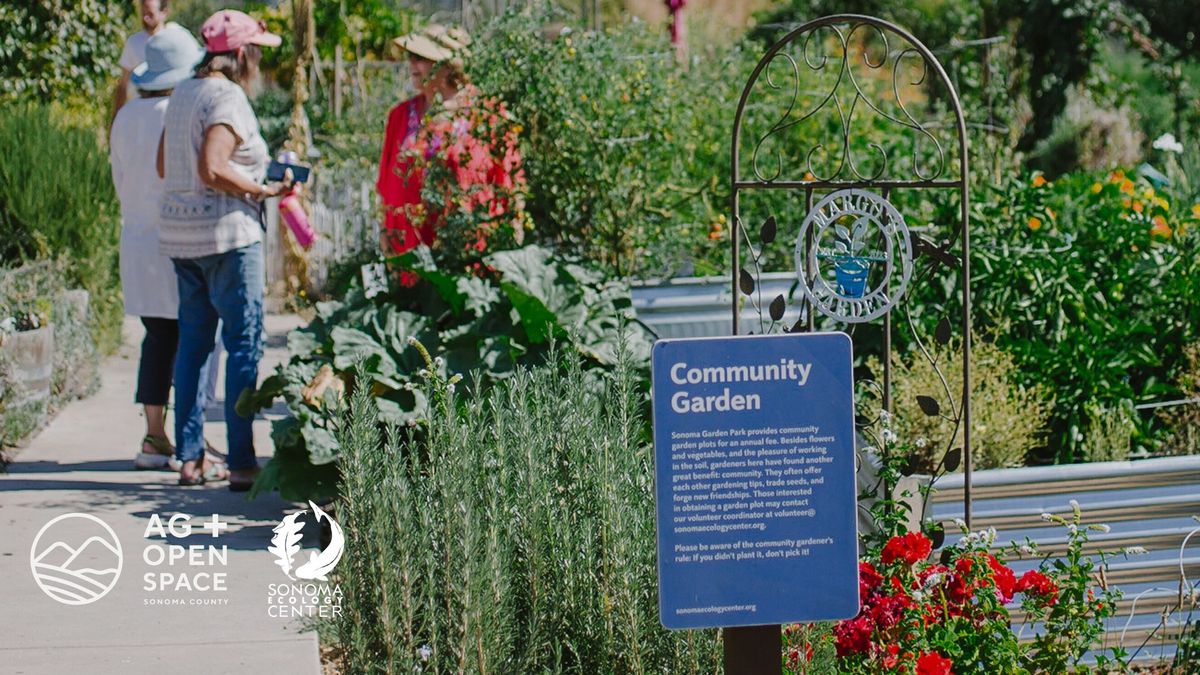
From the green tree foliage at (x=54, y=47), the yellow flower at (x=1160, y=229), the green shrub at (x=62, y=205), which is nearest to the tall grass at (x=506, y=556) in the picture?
the yellow flower at (x=1160, y=229)

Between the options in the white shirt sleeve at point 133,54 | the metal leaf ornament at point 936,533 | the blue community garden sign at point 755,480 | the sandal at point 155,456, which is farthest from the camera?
the white shirt sleeve at point 133,54

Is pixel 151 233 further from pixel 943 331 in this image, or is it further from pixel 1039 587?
pixel 1039 587

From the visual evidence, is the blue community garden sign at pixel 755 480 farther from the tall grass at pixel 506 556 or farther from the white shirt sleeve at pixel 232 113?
the white shirt sleeve at pixel 232 113

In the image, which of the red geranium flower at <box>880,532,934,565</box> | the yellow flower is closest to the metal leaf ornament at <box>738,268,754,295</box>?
the red geranium flower at <box>880,532,934,565</box>

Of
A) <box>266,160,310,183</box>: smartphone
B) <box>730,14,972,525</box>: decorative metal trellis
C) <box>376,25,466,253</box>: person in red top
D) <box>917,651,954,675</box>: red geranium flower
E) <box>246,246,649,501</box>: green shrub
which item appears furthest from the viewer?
<box>376,25,466,253</box>: person in red top

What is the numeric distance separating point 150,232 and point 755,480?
3902mm

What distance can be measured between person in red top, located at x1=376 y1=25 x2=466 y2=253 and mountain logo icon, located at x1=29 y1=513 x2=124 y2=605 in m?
1.80

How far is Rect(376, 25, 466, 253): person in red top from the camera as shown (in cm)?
612

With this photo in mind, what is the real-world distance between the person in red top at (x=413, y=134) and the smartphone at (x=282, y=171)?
1.50 feet

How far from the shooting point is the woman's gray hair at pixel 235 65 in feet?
17.9

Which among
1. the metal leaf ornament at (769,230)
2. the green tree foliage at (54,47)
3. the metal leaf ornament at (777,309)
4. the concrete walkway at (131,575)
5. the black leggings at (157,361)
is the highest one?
the green tree foliage at (54,47)

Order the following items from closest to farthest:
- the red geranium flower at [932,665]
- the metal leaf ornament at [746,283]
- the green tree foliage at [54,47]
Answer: the red geranium flower at [932,665] → the metal leaf ornament at [746,283] → the green tree foliage at [54,47]

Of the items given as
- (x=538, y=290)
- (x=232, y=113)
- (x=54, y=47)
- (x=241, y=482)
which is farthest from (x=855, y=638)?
(x=54, y=47)

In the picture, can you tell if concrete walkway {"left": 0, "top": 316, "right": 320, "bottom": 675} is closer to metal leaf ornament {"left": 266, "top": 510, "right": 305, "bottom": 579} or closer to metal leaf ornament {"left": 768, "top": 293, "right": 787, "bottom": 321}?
metal leaf ornament {"left": 266, "top": 510, "right": 305, "bottom": 579}
